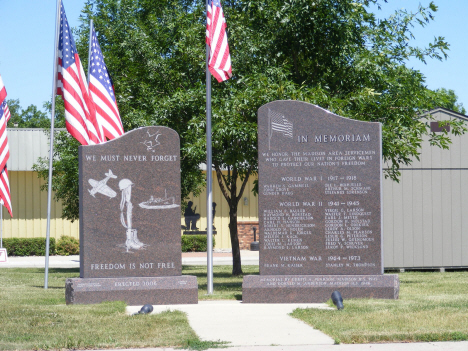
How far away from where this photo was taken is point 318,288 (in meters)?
11.4

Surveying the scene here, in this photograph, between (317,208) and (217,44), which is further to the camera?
(217,44)

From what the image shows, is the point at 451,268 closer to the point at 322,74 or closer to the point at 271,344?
the point at 322,74

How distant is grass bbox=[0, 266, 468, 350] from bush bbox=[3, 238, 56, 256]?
22.4 meters

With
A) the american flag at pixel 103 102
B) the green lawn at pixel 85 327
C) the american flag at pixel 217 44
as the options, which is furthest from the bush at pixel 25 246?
the american flag at pixel 217 44

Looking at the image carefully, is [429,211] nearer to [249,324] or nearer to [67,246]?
[249,324]

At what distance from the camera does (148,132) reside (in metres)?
11.7

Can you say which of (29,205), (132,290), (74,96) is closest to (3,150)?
(74,96)

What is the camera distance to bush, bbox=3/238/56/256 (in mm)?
34031

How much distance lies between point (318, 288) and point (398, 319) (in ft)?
8.41

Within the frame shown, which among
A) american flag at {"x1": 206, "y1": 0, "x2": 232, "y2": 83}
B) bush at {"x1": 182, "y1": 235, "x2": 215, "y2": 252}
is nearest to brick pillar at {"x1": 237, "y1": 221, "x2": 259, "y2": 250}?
bush at {"x1": 182, "y1": 235, "x2": 215, "y2": 252}

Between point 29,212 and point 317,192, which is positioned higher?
point 317,192

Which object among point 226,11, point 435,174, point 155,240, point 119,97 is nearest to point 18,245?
point 119,97

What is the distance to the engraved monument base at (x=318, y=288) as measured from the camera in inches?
448

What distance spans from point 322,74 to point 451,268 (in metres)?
7.76
